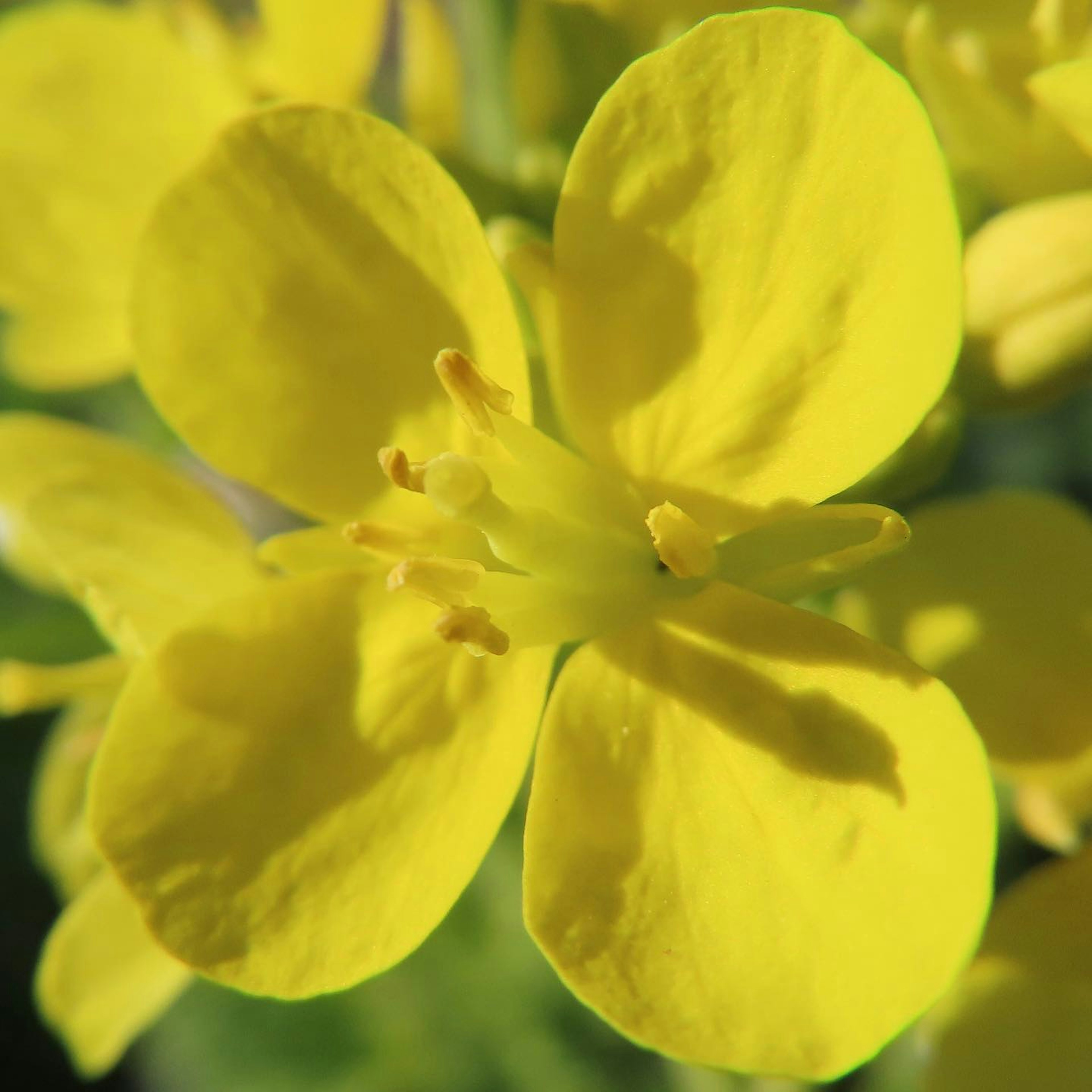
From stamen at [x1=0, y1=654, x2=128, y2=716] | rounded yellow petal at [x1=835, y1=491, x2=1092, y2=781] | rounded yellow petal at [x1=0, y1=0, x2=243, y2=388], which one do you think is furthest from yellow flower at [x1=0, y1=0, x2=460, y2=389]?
rounded yellow petal at [x1=835, y1=491, x2=1092, y2=781]

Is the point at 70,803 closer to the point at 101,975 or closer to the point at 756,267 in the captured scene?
the point at 101,975

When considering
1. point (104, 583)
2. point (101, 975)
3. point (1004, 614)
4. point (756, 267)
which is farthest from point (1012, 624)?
point (101, 975)

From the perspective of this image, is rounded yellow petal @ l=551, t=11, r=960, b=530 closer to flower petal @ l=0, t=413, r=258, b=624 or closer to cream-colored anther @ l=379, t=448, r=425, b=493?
cream-colored anther @ l=379, t=448, r=425, b=493

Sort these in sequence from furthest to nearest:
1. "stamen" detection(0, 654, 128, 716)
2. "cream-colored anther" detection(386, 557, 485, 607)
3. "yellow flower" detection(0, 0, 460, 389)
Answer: "yellow flower" detection(0, 0, 460, 389)
"stamen" detection(0, 654, 128, 716)
"cream-colored anther" detection(386, 557, 485, 607)

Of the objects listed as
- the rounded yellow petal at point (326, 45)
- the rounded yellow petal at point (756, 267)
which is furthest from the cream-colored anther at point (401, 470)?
the rounded yellow petal at point (326, 45)

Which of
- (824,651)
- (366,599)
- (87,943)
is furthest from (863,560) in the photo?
(87,943)

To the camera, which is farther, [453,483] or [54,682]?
[54,682]
